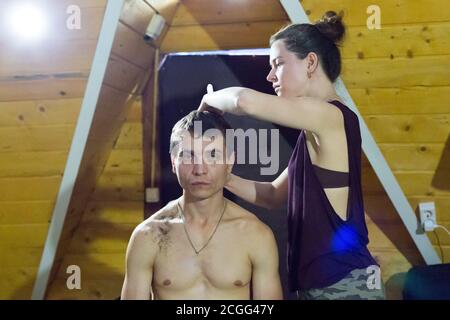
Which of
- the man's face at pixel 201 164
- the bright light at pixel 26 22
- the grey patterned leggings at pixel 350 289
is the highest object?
the bright light at pixel 26 22

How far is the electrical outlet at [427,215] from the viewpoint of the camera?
4.16 ft

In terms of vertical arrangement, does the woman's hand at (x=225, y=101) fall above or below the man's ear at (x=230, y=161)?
above

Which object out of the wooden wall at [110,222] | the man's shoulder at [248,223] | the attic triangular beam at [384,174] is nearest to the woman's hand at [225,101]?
the man's shoulder at [248,223]

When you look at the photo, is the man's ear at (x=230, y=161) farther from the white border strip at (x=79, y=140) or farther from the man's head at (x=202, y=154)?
the white border strip at (x=79, y=140)

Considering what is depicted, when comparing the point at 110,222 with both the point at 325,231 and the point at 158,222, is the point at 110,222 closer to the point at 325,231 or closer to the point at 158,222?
the point at 158,222

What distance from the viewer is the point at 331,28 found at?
38.3 inches

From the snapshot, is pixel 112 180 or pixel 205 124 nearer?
pixel 205 124

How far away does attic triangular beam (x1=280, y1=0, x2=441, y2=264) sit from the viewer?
108cm

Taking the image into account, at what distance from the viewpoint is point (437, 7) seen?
1158 millimetres

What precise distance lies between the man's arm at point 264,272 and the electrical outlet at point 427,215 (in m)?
0.59

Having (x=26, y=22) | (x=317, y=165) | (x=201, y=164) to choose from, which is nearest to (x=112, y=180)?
(x=26, y=22)

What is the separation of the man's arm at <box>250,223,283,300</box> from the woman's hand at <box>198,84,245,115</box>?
284 mm

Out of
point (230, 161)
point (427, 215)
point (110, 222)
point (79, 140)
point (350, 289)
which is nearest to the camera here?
point (350, 289)

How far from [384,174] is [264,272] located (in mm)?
497
